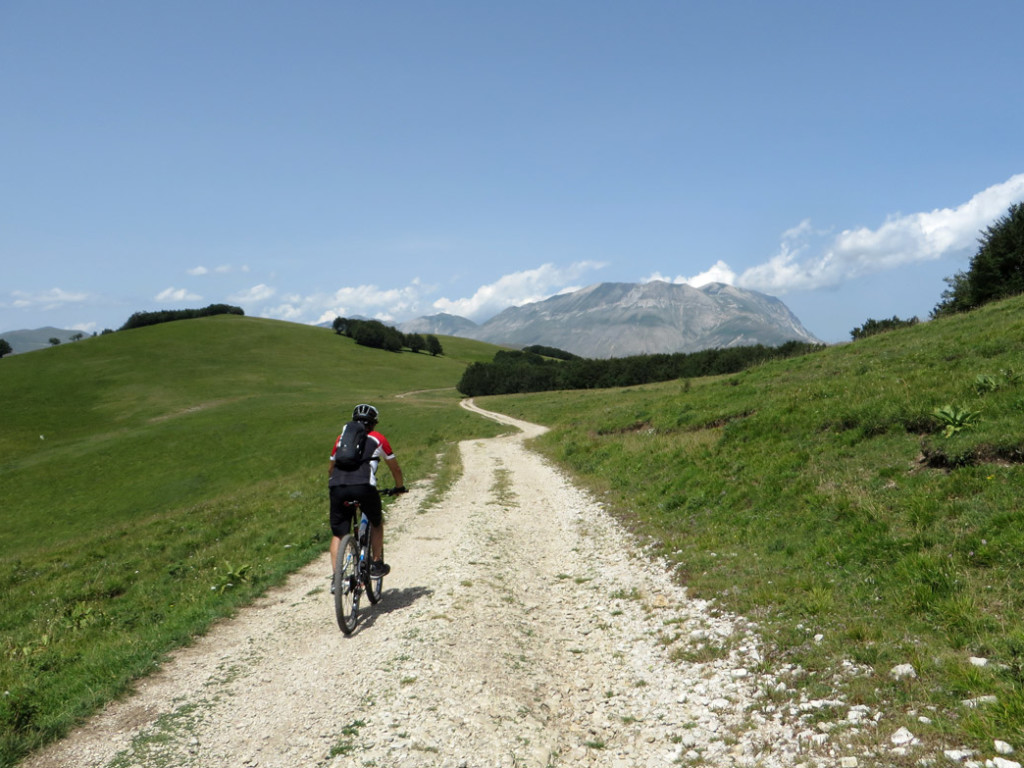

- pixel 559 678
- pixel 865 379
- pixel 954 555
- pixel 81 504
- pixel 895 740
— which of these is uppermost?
pixel 865 379

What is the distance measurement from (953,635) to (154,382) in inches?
4818

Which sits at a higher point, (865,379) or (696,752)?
(865,379)

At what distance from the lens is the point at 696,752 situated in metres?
5.97

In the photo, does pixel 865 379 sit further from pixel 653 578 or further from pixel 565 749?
pixel 565 749

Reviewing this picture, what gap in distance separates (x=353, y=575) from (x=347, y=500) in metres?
1.41

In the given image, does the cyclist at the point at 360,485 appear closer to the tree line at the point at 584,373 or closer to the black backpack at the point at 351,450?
the black backpack at the point at 351,450

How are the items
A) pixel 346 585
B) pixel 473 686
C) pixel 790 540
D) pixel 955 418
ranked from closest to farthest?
1. pixel 473 686
2. pixel 346 585
3. pixel 790 540
4. pixel 955 418

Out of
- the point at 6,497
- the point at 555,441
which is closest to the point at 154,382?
the point at 6,497

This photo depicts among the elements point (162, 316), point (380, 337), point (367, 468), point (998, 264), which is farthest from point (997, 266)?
point (162, 316)

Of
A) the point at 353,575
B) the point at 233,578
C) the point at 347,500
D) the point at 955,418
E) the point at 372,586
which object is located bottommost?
the point at 233,578

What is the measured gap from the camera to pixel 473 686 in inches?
283

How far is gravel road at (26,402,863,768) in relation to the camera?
5.98m

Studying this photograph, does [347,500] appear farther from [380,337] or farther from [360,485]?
[380,337]

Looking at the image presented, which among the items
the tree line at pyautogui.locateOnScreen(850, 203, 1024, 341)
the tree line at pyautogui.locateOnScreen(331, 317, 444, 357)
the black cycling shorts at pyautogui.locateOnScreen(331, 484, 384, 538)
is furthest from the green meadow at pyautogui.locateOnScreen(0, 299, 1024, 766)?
the tree line at pyautogui.locateOnScreen(331, 317, 444, 357)
